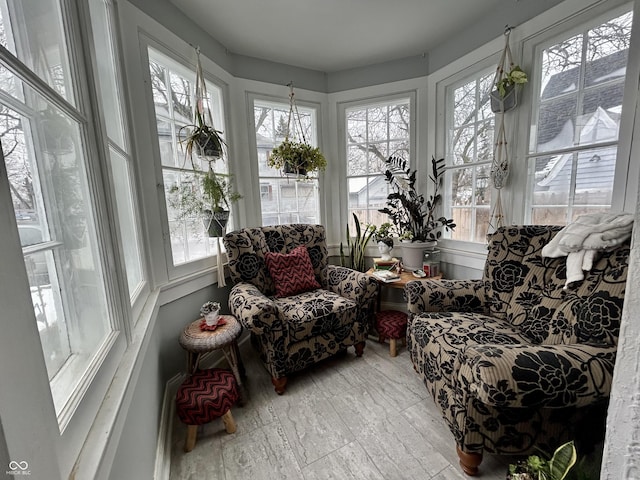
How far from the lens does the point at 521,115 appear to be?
6.35 feet

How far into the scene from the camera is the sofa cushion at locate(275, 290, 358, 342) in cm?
177

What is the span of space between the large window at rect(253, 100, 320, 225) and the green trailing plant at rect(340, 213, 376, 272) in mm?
482

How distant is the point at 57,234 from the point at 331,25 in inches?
89.3

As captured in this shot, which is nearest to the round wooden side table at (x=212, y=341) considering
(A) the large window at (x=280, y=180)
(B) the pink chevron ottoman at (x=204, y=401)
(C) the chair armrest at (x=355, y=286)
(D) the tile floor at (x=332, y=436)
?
(B) the pink chevron ottoman at (x=204, y=401)

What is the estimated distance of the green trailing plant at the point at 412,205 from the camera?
2471mm

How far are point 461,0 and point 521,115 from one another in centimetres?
92

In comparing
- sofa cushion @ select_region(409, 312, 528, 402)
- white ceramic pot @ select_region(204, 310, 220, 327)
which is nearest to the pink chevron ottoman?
white ceramic pot @ select_region(204, 310, 220, 327)

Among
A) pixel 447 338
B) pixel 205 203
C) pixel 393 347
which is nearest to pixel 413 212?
pixel 393 347

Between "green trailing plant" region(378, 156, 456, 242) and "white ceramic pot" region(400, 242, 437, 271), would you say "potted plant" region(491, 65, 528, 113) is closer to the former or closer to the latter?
"green trailing plant" region(378, 156, 456, 242)

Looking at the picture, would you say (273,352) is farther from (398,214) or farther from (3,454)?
(398,214)

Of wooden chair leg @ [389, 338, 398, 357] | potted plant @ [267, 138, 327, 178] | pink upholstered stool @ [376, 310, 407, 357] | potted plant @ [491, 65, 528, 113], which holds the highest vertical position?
potted plant @ [491, 65, 528, 113]

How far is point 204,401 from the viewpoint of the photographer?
1.36 meters

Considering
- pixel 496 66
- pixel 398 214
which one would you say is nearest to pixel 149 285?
pixel 398 214

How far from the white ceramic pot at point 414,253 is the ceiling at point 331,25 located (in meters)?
1.79
